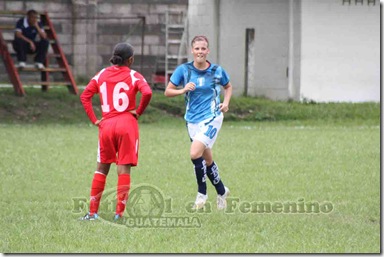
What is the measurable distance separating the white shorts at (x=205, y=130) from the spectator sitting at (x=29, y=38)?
14.8 m

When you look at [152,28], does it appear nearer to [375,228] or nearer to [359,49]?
[359,49]

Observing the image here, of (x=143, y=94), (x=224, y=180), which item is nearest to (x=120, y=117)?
(x=143, y=94)

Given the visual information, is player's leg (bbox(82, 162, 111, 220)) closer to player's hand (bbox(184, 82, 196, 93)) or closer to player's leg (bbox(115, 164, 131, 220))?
player's leg (bbox(115, 164, 131, 220))

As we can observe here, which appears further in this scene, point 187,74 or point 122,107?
point 187,74

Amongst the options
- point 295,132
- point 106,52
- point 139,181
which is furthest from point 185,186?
point 106,52

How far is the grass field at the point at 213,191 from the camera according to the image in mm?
9773

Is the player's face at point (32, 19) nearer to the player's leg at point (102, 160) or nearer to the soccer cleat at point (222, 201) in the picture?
the soccer cleat at point (222, 201)

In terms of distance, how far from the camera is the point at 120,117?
36.4 feet

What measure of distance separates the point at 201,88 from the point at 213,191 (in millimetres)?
2221

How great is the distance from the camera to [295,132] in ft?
74.4

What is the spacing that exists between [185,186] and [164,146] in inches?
219

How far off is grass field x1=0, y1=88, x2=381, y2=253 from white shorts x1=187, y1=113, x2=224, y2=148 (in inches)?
28.0

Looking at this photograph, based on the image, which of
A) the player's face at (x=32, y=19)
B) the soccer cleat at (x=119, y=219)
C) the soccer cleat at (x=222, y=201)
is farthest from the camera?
the player's face at (x=32, y=19)

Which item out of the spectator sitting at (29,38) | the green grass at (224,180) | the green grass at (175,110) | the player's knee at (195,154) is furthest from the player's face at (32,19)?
the player's knee at (195,154)
